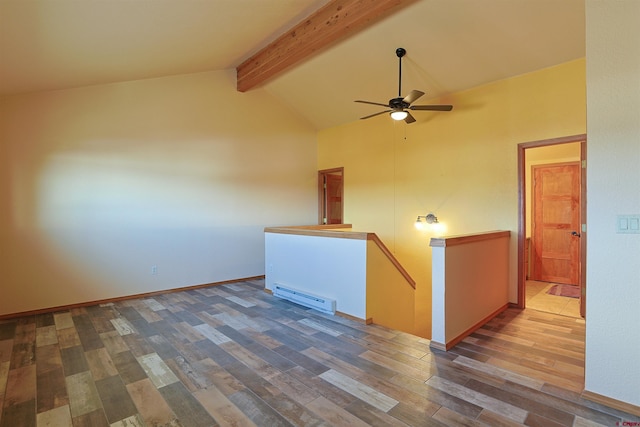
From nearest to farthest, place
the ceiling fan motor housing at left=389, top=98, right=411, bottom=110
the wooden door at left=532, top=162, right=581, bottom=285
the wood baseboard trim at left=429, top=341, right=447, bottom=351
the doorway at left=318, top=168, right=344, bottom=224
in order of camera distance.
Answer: the wood baseboard trim at left=429, top=341, right=447, bottom=351 < the ceiling fan motor housing at left=389, top=98, right=411, bottom=110 < the wooden door at left=532, top=162, right=581, bottom=285 < the doorway at left=318, top=168, right=344, bottom=224

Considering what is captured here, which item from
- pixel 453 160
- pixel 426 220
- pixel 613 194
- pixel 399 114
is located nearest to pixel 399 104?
pixel 399 114

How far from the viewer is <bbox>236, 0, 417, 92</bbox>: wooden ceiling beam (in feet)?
11.8

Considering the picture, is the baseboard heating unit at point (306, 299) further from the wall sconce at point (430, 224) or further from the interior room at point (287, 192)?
the wall sconce at point (430, 224)

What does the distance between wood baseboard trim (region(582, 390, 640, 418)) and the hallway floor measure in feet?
7.36

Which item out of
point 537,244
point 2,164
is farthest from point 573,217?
point 2,164

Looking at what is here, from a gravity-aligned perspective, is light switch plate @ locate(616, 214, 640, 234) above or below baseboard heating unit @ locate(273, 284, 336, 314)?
above

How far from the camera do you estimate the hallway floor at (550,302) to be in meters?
4.17

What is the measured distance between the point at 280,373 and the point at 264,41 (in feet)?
14.7

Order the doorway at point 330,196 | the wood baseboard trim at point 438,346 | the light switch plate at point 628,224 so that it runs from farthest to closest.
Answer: the doorway at point 330,196, the wood baseboard trim at point 438,346, the light switch plate at point 628,224

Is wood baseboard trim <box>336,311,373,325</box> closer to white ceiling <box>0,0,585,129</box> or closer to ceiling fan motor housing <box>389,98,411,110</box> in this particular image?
ceiling fan motor housing <box>389,98,411,110</box>

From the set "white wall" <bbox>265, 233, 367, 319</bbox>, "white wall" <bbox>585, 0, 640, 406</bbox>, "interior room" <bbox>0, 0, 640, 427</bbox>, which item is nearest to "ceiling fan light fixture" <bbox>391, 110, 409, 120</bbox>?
"interior room" <bbox>0, 0, 640, 427</bbox>

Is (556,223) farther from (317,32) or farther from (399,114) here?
(317,32)

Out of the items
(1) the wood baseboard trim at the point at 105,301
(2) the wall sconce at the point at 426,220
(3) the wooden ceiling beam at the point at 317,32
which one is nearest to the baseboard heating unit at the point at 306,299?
(1) the wood baseboard trim at the point at 105,301

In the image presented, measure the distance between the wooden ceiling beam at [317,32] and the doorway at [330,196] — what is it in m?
2.57
